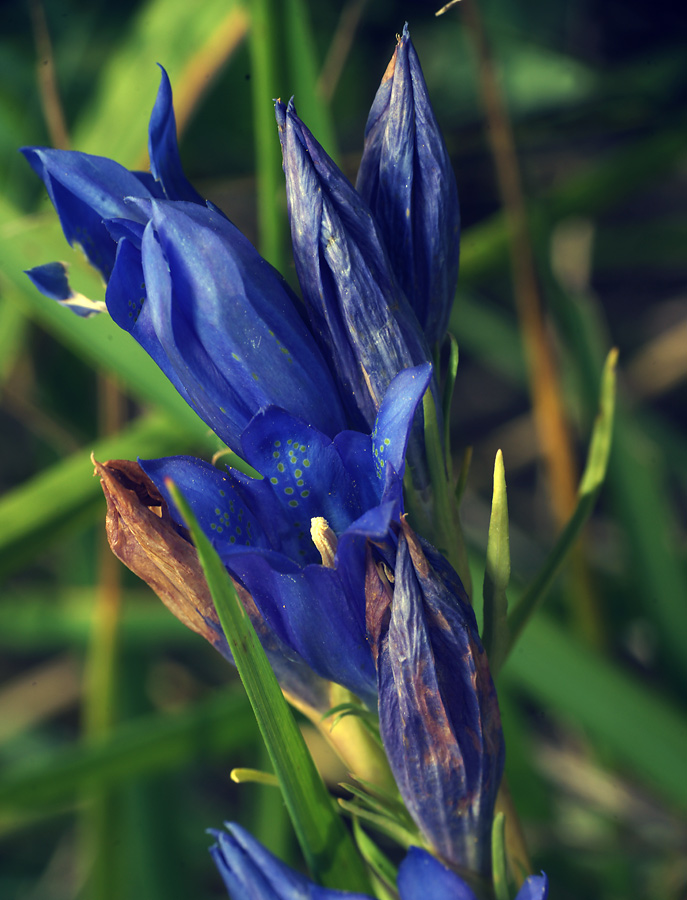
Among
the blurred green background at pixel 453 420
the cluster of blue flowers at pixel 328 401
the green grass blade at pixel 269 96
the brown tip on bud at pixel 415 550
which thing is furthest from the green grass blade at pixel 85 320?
the brown tip on bud at pixel 415 550

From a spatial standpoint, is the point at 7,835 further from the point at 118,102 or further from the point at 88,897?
the point at 118,102

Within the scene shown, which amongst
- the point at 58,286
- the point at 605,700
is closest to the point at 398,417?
the point at 58,286

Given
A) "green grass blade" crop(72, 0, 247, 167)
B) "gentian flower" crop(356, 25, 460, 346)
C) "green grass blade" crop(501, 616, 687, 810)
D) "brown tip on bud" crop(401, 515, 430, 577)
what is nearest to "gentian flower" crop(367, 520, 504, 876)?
"brown tip on bud" crop(401, 515, 430, 577)

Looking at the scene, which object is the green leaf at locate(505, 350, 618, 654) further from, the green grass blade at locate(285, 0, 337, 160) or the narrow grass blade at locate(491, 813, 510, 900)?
the green grass blade at locate(285, 0, 337, 160)

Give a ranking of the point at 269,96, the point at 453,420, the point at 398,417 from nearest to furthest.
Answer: the point at 398,417
the point at 269,96
the point at 453,420

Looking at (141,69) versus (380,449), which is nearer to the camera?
(380,449)

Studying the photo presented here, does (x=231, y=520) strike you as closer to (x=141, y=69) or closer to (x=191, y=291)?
(x=191, y=291)
